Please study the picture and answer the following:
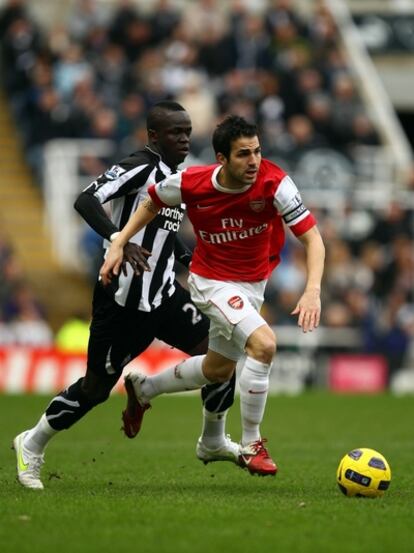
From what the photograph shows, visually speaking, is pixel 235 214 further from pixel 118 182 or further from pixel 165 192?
pixel 118 182

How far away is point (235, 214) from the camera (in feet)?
27.5

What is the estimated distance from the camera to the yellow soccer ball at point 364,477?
810 cm

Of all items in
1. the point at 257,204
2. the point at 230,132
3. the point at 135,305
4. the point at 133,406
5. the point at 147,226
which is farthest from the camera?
the point at 133,406

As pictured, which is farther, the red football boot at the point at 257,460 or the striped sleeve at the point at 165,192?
the striped sleeve at the point at 165,192

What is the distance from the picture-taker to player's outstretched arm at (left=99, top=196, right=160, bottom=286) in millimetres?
8234

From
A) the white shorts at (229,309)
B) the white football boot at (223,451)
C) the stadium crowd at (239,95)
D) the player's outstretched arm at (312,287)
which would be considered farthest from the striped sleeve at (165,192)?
the stadium crowd at (239,95)

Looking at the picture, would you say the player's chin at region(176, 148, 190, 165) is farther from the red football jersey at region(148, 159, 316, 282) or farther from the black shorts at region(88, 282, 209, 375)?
the black shorts at region(88, 282, 209, 375)

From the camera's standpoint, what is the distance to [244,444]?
841 centimetres

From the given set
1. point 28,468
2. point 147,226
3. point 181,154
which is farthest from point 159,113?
point 28,468

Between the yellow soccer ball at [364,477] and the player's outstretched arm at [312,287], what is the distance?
0.89 m

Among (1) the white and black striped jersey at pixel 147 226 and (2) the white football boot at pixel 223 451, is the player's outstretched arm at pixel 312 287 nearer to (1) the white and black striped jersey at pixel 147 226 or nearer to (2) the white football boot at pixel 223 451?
(1) the white and black striped jersey at pixel 147 226

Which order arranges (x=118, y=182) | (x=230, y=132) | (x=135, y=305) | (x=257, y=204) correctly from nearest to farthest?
(x=230, y=132), (x=257, y=204), (x=118, y=182), (x=135, y=305)

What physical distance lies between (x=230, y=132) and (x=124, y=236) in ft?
2.91

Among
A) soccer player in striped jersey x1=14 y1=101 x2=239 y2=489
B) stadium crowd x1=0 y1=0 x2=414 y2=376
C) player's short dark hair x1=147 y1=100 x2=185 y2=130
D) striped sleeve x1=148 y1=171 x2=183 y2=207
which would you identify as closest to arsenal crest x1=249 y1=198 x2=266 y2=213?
striped sleeve x1=148 y1=171 x2=183 y2=207
